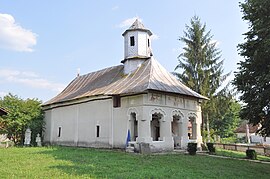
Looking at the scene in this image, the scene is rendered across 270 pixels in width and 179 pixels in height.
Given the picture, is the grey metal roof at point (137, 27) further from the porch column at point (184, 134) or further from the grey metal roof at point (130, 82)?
the porch column at point (184, 134)

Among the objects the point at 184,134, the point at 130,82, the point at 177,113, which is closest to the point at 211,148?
the point at 184,134

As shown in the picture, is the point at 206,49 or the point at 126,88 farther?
the point at 206,49

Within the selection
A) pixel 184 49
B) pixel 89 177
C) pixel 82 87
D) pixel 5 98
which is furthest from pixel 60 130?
pixel 89 177

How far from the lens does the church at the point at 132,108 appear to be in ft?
64.6

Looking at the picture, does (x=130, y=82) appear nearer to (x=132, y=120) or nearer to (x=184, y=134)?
(x=132, y=120)

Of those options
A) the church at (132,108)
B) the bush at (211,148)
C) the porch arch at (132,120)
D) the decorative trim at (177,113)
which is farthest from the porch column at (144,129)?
the bush at (211,148)

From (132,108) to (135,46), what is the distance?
690 centimetres

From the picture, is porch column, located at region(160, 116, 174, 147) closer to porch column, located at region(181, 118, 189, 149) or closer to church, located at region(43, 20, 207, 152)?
church, located at region(43, 20, 207, 152)

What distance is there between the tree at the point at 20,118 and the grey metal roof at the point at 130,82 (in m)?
1.67

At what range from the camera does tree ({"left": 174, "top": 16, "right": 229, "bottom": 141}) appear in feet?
102

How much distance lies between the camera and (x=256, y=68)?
15297mm

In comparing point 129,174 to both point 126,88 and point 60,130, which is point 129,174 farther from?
point 60,130

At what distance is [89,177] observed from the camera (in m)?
9.78

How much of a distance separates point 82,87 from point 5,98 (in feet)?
27.2
